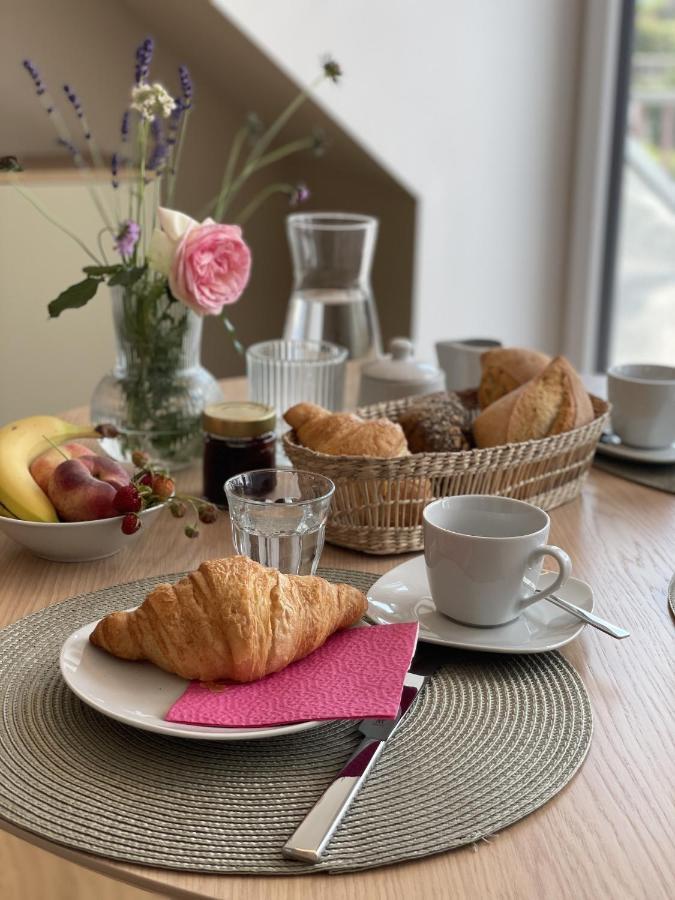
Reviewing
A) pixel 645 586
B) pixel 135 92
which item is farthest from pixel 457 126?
pixel 645 586

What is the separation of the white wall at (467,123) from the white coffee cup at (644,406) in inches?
53.7

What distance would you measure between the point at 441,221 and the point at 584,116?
2.06 feet

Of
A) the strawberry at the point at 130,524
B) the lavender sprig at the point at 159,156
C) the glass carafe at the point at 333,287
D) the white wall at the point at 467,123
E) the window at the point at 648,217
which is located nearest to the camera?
the strawberry at the point at 130,524

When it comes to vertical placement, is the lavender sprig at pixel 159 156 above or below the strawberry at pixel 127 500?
above

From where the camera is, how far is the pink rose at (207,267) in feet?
3.70

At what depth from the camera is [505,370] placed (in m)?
1.26

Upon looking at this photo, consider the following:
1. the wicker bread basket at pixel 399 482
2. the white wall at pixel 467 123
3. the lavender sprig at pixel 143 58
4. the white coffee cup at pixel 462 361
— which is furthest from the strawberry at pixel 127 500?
A: the white wall at pixel 467 123

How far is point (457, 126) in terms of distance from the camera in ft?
9.20

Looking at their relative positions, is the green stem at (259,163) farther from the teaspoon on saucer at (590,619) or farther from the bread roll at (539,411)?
the teaspoon on saucer at (590,619)

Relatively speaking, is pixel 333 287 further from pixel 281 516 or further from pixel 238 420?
pixel 281 516

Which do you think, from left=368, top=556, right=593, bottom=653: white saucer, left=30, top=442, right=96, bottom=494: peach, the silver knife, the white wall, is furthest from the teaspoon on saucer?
the white wall

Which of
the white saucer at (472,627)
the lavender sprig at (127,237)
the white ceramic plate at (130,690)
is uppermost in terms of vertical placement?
the lavender sprig at (127,237)

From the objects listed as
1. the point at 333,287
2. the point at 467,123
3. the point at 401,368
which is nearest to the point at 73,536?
the point at 401,368

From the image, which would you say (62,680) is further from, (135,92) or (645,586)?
(135,92)
